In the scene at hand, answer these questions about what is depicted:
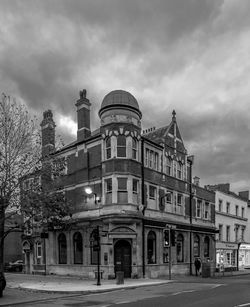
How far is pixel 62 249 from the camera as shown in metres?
38.3

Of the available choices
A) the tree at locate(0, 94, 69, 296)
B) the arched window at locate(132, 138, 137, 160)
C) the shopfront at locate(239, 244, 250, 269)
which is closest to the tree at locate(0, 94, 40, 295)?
the tree at locate(0, 94, 69, 296)

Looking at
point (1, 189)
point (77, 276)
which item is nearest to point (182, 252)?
point (77, 276)

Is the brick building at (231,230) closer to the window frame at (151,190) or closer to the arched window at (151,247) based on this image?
the arched window at (151,247)

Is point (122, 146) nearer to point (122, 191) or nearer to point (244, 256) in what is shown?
point (122, 191)

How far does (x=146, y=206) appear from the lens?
35.3 metres

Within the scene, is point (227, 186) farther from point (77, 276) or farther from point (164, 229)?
point (77, 276)

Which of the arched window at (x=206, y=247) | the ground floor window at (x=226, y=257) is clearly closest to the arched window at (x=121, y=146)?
the arched window at (x=206, y=247)

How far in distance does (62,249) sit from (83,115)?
12.5m

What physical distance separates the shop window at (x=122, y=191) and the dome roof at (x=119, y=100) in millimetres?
6175

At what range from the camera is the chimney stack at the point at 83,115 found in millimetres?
39291

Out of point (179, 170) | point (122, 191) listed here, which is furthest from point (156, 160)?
point (122, 191)

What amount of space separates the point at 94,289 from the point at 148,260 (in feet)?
40.5

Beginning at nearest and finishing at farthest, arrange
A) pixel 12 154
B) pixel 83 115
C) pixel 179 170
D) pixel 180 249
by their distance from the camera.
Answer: pixel 12 154
pixel 83 115
pixel 180 249
pixel 179 170

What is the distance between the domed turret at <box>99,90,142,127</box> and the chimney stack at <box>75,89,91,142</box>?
4.29 m
